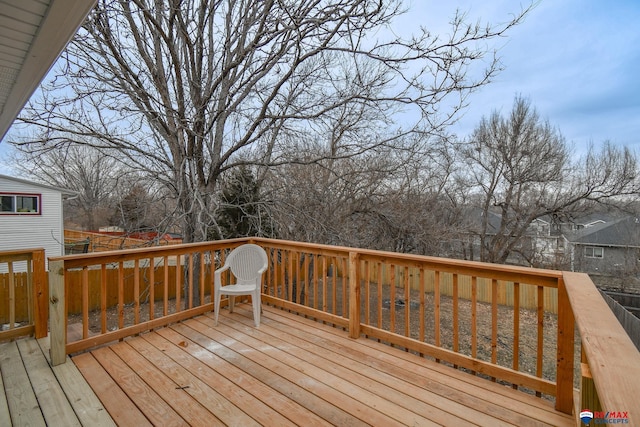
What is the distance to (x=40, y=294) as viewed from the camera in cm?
296

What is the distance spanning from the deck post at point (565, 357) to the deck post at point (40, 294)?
13.8ft

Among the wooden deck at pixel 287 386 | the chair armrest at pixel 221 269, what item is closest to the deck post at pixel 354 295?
the wooden deck at pixel 287 386

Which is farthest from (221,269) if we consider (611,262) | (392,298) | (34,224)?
(611,262)

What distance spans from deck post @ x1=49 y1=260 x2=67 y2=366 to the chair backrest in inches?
65.4

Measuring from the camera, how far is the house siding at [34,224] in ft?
37.8

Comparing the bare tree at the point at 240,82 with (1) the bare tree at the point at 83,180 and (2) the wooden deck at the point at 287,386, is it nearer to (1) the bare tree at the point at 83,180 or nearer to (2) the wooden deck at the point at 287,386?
(1) the bare tree at the point at 83,180

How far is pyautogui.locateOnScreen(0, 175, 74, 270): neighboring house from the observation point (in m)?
11.5

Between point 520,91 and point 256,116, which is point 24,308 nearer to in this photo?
point 256,116

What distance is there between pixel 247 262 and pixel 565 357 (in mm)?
3161

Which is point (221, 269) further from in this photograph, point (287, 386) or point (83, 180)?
point (83, 180)

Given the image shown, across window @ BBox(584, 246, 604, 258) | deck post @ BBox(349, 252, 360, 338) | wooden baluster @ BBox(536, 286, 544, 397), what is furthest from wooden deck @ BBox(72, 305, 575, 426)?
window @ BBox(584, 246, 604, 258)

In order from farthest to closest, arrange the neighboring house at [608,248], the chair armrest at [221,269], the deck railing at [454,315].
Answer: the neighboring house at [608,248] < the chair armrest at [221,269] < the deck railing at [454,315]

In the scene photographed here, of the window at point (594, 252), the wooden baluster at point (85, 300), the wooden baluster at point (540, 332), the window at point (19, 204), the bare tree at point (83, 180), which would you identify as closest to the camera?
the wooden baluster at point (540, 332)

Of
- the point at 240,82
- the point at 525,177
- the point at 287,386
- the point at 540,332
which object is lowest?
the point at 287,386
